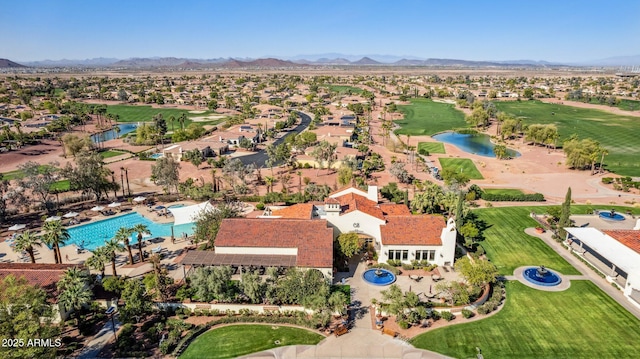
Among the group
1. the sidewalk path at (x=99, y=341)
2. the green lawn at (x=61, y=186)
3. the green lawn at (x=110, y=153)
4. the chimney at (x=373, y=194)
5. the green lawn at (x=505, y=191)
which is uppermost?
the chimney at (x=373, y=194)

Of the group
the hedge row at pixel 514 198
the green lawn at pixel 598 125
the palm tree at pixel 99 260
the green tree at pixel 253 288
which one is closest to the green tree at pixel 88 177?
the palm tree at pixel 99 260

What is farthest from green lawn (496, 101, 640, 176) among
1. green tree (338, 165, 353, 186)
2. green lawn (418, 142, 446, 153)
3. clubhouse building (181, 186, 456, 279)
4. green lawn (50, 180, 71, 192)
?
green lawn (50, 180, 71, 192)

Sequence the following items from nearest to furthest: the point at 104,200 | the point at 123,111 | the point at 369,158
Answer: the point at 104,200, the point at 369,158, the point at 123,111

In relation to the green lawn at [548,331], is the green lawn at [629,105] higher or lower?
higher

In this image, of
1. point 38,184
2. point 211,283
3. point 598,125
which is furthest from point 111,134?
point 598,125

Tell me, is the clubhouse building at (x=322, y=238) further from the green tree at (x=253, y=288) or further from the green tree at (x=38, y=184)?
the green tree at (x=38, y=184)

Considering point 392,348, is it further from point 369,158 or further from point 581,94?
point 581,94

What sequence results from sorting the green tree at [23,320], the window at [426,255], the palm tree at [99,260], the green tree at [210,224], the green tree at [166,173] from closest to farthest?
the green tree at [23,320] < the palm tree at [99,260] < the window at [426,255] < the green tree at [210,224] < the green tree at [166,173]

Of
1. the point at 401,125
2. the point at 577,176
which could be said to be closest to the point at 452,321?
the point at 577,176
